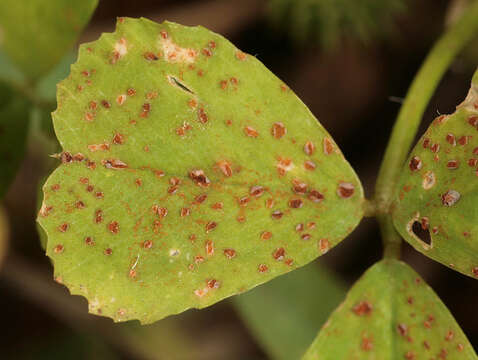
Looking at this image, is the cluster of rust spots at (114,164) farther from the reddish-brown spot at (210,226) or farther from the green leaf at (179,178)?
the reddish-brown spot at (210,226)

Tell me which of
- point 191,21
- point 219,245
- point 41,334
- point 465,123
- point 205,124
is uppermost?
point 465,123

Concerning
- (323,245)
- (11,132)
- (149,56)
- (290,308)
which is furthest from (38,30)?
(290,308)

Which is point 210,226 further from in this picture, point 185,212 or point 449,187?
point 449,187

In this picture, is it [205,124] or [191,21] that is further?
[191,21]

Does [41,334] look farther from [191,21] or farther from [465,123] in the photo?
[465,123]

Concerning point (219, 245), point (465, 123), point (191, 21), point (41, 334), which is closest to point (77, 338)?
point (41, 334)

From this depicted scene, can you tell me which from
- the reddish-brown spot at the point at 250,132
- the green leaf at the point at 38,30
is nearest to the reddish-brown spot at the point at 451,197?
the reddish-brown spot at the point at 250,132

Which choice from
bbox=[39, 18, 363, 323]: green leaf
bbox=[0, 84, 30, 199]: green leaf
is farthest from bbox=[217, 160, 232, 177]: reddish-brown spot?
bbox=[0, 84, 30, 199]: green leaf
